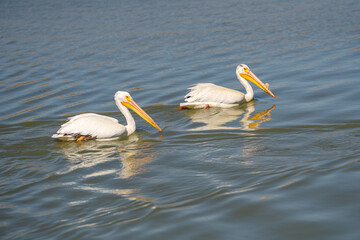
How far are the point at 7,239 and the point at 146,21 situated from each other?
510 inches

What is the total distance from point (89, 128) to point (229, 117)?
2051 mm

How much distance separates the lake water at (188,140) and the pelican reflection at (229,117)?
0.02m

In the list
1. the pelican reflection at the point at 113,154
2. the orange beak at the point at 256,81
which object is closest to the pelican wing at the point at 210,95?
the orange beak at the point at 256,81

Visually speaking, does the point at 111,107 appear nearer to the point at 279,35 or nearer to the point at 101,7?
the point at 279,35

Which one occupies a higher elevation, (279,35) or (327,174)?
(279,35)

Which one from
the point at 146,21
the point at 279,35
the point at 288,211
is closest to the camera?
the point at 288,211

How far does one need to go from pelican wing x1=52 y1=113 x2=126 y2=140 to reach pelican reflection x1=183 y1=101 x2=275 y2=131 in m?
1.04

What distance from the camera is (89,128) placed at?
20.5ft

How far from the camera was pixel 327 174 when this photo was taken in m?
4.53

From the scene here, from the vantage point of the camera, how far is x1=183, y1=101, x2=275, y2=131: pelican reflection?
6662 millimetres

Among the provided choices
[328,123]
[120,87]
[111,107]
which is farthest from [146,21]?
[328,123]

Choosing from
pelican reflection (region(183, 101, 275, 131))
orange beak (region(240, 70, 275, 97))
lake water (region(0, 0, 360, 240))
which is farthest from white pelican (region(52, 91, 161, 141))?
orange beak (region(240, 70, 275, 97))

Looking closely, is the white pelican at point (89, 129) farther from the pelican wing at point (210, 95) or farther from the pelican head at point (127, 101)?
the pelican wing at point (210, 95)

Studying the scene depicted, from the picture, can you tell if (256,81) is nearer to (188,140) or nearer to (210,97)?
(210,97)
